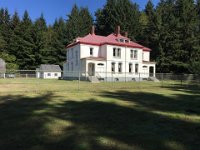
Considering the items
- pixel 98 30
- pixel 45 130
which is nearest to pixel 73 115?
pixel 45 130

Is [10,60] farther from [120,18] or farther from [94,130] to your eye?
[94,130]

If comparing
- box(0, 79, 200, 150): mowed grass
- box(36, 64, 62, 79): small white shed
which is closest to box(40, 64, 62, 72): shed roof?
box(36, 64, 62, 79): small white shed

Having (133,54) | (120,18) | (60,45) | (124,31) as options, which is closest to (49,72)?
(60,45)

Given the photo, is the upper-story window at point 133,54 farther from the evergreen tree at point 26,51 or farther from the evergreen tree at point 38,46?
the evergreen tree at point 26,51

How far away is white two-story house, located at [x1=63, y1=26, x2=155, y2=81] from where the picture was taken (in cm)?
4150

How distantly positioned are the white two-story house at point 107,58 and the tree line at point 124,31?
1074 cm

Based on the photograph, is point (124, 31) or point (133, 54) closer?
point (133, 54)

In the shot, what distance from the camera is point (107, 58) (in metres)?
42.4

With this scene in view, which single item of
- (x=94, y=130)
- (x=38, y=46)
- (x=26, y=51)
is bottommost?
(x=94, y=130)

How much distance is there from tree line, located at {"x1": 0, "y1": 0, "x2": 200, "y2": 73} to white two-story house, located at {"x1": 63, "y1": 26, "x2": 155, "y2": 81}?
10.7m

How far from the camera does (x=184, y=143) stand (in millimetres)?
6676

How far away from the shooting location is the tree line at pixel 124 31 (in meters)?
54.6

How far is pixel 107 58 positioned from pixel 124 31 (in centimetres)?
2448

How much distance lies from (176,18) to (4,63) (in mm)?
38653
